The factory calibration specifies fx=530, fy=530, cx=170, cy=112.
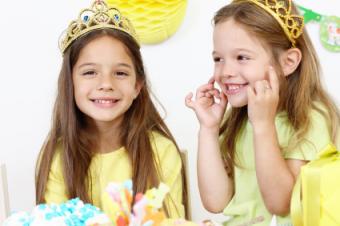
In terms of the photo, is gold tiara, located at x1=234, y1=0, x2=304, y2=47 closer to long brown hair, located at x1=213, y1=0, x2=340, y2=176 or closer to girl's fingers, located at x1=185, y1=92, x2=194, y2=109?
long brown hair, located at x1=213, y1=0, x2=340, y2=176

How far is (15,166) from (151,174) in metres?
0.89

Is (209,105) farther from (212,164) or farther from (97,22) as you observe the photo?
(97,22)

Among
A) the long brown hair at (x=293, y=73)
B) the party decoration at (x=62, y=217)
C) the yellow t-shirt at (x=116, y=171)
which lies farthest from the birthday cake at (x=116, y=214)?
the yellow t-shirt at (x=116, y=171)

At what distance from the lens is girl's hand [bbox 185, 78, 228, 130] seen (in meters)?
1.26

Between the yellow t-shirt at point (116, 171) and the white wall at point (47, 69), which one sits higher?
the white wall at point (47, 69)

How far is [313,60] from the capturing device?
1.18 meters

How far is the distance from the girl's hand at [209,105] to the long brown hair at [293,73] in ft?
0.49

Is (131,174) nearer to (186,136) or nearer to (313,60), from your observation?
(313,60)

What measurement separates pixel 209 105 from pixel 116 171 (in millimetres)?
294

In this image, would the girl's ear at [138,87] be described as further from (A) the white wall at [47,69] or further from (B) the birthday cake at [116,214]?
(B) the birthday cake at [116,214]

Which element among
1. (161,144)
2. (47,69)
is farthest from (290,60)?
(47,69)

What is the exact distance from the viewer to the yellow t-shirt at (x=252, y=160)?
3.63 ft

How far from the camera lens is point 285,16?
3.70ft

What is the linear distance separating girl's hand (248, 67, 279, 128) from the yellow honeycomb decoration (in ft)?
2.86
